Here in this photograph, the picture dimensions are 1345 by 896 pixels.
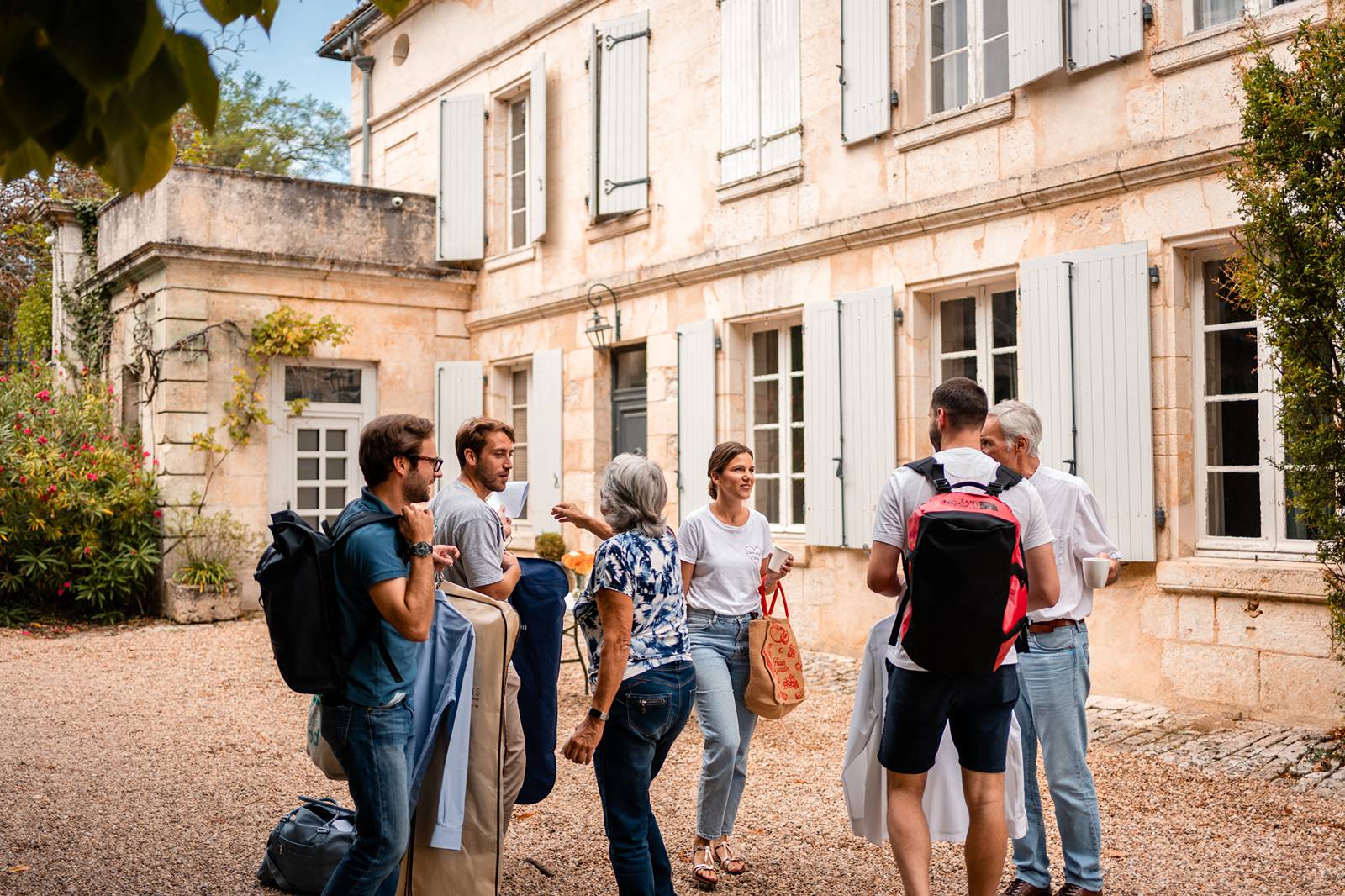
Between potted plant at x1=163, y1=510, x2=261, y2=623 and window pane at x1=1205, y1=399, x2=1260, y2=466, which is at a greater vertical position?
window pane at x1=1205, y1=399, x2=1260, y2=466

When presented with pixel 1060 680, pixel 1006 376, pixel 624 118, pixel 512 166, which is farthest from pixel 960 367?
pixel 512 166

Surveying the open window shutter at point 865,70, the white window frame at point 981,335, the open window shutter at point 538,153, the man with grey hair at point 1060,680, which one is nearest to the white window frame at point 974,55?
the open window shutter at point 865,70

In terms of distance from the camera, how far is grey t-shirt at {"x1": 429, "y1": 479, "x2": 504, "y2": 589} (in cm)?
350

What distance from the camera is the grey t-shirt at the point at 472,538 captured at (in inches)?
138

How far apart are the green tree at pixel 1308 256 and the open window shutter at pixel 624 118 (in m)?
5.66

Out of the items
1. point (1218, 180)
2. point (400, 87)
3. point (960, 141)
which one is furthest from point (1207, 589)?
point (400, 87)

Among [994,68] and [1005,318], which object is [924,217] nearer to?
[1005,318]

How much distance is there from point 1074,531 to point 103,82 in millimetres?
3014

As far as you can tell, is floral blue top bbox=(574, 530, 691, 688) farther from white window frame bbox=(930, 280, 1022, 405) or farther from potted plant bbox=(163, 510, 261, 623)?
potted plant bbox=(163, 510, 261, 623)

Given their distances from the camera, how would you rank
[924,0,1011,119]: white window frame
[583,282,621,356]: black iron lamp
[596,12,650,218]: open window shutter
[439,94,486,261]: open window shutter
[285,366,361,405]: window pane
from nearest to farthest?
[924,0,1011,119]: white window frame < [596,12,650,218]: open window shutter < [583,282,621,356]: black iron lamp < [285,366,361,405]: window pane < [439,94,486,261]: open window shutter

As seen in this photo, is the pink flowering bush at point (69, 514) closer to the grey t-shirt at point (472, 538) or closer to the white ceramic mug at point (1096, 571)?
the grey t-shirt at point (472, 538)

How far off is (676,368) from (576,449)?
1.60 meters

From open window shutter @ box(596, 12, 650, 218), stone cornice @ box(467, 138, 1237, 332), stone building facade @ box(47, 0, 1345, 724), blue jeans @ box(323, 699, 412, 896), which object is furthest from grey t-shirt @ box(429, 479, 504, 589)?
open window shutter @ box(596, 12, 650, 218)

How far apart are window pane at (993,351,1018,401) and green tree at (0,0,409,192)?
6.49 meters
